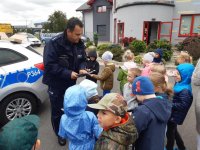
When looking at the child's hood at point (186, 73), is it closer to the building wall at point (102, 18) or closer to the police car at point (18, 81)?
the police car at point (18, 81)

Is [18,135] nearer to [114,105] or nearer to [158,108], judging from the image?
[114,105]

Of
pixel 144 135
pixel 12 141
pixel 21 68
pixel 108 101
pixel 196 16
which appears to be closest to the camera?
pixel 12 141

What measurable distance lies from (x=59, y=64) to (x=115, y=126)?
1703 mm

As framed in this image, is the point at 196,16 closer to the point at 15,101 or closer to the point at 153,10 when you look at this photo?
the point at 153,10

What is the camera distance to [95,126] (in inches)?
94.0

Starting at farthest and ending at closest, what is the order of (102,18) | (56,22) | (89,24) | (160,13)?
1. (56,22)
2. (89,24)
3. (102,18)
4. (160,13)

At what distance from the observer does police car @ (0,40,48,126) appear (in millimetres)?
3889

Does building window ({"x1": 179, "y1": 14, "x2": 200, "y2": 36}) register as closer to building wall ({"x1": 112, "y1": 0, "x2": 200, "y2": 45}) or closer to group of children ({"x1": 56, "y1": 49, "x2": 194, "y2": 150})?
building wall ({"x1": 112, "y1": 0, "x2": 200, "y2": 45})

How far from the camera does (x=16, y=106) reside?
4117 mm

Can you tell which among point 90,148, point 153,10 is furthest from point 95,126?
point 153,10

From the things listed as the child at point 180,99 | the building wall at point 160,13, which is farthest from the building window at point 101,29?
the child at point 180,99

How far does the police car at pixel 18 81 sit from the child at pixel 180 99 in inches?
105

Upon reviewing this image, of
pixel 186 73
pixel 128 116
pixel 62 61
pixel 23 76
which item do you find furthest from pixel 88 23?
pixel 128 116

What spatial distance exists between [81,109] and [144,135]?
0.72 metres
